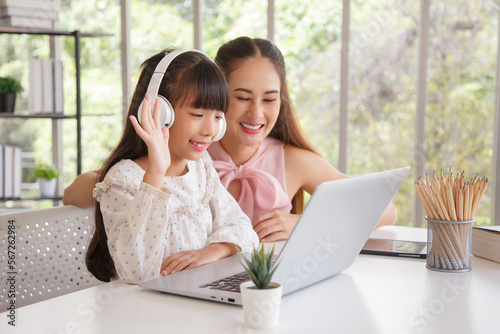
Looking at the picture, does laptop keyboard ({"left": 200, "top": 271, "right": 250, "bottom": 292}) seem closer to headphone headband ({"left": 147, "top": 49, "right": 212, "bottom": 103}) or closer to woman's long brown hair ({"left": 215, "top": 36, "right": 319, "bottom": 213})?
headphone headband ({"left": 147, "top": 49, "right": 212, "bottom": 103})

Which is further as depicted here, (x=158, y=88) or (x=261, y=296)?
(x=158, y=88)

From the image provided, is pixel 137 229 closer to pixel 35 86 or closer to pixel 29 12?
pixel 35 86

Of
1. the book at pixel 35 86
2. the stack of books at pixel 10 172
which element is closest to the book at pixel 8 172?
the stack of books at pixel 10 172

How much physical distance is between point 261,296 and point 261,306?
15mm

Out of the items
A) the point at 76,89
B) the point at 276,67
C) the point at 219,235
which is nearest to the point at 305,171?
the point at 276,67

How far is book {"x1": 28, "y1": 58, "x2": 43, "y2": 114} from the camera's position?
3.33m

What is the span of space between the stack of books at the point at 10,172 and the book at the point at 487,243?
2746 millimetres

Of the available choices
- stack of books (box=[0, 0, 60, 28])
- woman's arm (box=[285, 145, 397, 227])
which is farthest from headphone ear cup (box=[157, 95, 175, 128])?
stack of books (box=[0, 0, 60, 28])

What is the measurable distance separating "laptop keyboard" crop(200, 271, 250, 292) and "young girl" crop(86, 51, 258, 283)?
0.17 meters

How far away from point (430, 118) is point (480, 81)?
0.48 meters

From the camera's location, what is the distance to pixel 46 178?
138 inches

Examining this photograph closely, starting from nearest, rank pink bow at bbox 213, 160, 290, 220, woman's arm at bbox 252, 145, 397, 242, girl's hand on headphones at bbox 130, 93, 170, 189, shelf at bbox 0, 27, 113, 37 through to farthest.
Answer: girl's hand on headphones at bbox 130, 93, 170, 189, pink bow at bbox 213, 160, 290, 220, woman's arm at bbox 252, 145, 397, 242, shelf at bbox 0, 27, 113, 37

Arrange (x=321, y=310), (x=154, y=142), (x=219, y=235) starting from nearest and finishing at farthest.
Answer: (x=321, y=310)
(x=154, y=142)
(x=219, y=235)

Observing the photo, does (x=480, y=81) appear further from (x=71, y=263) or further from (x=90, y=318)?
(x=90, y=318)
